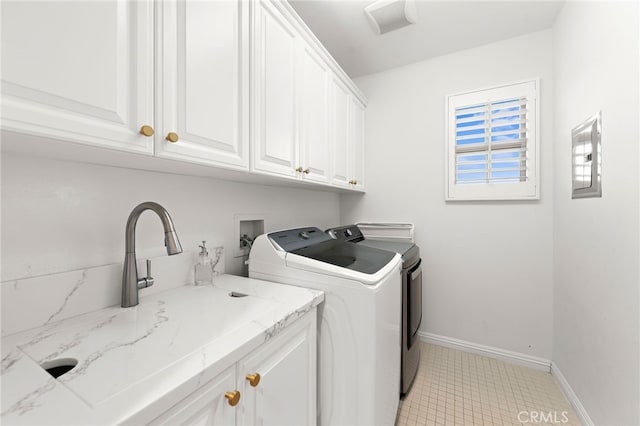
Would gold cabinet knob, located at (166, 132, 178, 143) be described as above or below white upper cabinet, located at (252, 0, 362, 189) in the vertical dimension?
below

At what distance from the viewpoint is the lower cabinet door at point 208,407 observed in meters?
0.58

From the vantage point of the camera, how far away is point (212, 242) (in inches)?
56.6

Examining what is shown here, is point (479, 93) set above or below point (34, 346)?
above

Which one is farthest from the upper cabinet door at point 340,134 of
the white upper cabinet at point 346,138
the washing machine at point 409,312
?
the washing machine at point 409,312

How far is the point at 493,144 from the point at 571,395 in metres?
1.79

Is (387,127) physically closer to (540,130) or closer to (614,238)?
(540,130)

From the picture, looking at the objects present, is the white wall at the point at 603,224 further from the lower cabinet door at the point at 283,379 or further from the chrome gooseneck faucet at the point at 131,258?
the chrome gooseneck faucet at the point at 131,258

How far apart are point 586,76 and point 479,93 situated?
2.51 feet

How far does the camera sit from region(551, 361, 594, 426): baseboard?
1.49m

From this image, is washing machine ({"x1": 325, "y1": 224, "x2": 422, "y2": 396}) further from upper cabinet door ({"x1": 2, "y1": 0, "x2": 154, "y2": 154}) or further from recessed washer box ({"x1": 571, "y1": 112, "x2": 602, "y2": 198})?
upper cabinet door ({"x1": 2, "y1": 0, "x2": 154, "y2": 154})

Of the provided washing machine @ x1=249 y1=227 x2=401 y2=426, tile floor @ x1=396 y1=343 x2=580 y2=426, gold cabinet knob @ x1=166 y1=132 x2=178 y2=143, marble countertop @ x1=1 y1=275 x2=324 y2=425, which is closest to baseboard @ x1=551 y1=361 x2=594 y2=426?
tile floor @ x1=396 y1=343 x2=580 y2=426

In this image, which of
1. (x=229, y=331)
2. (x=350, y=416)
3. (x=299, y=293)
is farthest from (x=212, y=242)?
(x=350, y=416)

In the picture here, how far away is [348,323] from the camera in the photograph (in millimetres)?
1138

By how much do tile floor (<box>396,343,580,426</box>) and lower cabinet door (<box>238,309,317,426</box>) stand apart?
0.86m
